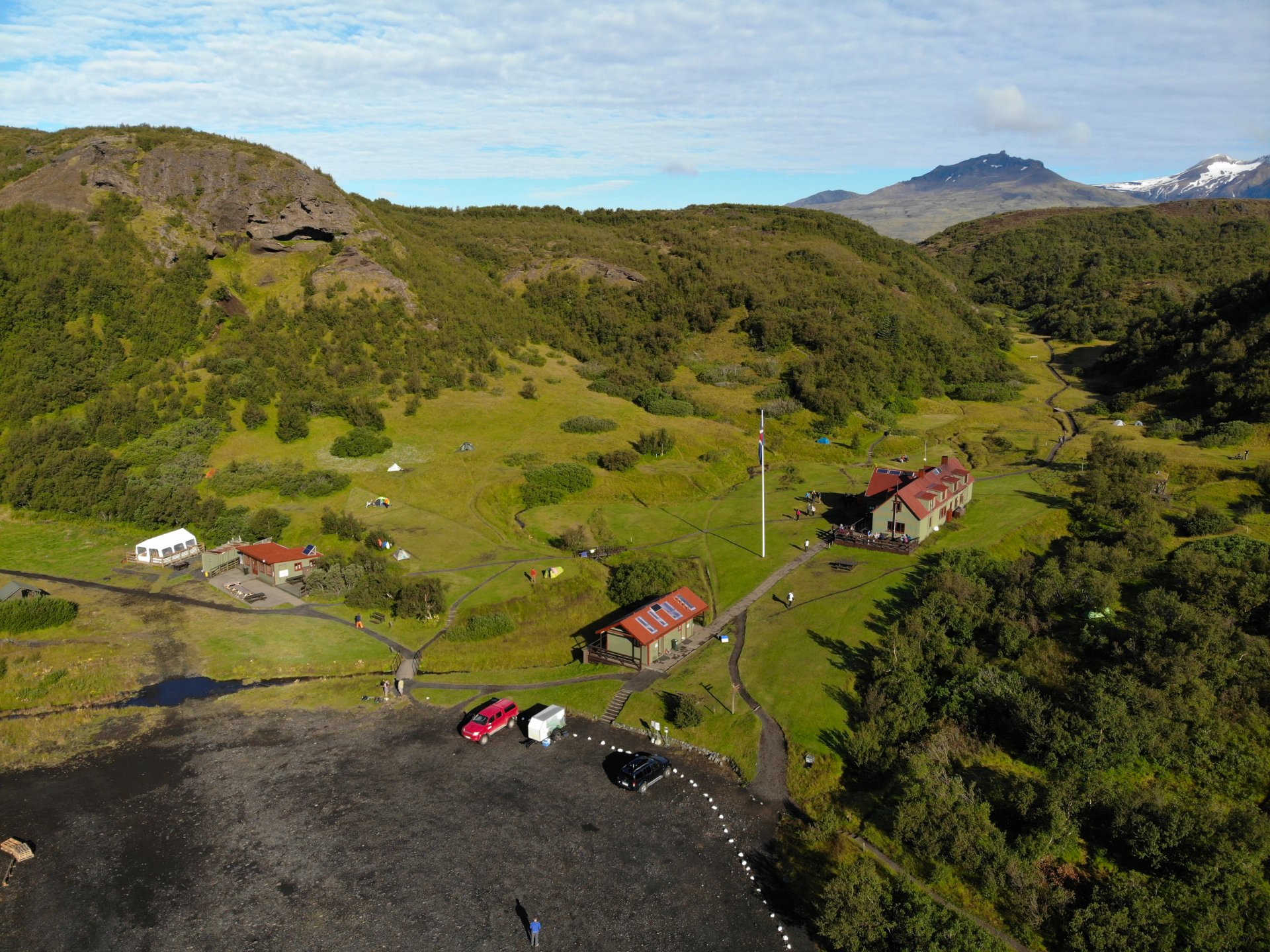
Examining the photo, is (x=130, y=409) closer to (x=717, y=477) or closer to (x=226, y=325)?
(x=226, y=325)

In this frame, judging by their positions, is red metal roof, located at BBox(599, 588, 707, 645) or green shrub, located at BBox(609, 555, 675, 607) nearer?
red metal roof, located at BBox(599, 588, 707, 645)

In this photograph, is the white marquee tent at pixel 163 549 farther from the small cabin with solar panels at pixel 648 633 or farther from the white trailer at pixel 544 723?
the white trailer at pixel 544 723

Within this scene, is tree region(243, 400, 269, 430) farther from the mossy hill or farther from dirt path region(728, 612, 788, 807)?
the mossy hill

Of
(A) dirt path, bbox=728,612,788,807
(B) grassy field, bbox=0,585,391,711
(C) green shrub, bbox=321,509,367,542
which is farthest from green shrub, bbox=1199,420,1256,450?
(C) green shrub, bbox=321,509,367,542

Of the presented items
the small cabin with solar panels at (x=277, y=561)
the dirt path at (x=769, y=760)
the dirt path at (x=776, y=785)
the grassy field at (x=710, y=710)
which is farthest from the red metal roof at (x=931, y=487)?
the small cabin with solar panels at (x=277, y=561)

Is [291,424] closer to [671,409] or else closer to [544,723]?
[671,409]

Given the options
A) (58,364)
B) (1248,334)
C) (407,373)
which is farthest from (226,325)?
(1248,334)
